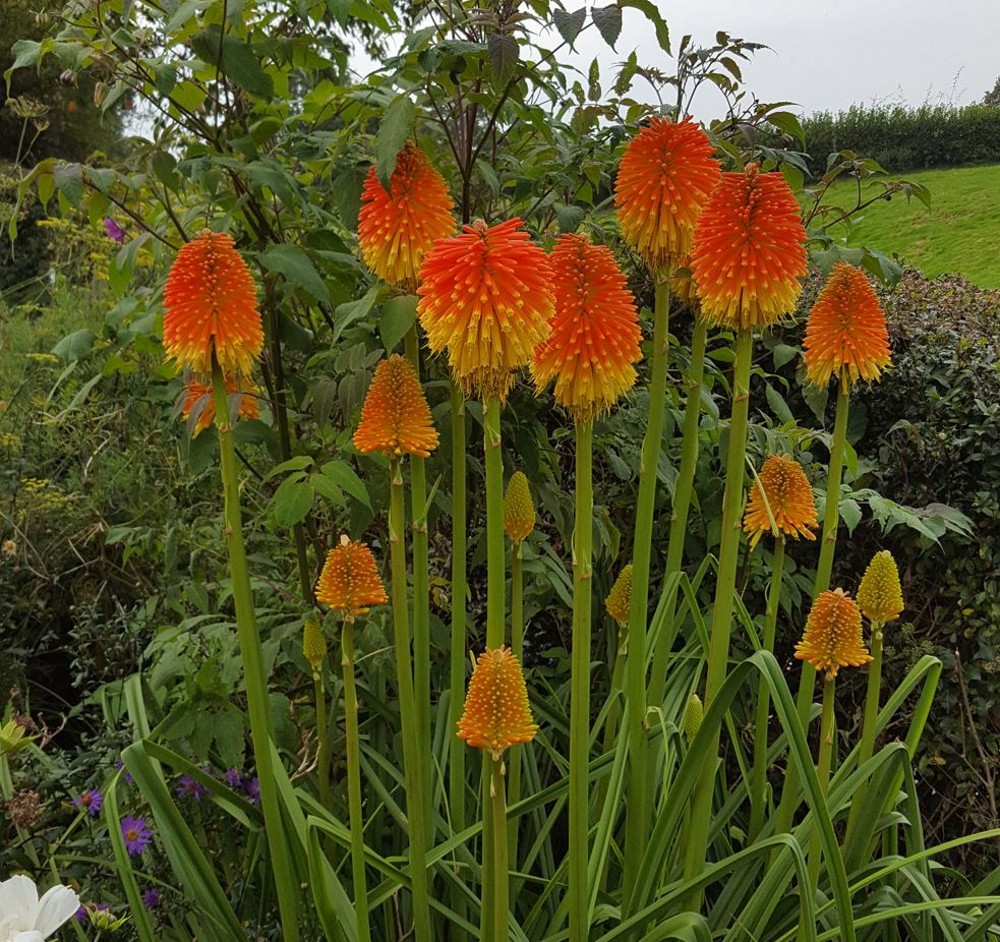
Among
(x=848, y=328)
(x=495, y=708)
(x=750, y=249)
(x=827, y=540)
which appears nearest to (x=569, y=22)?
(x=750, y=249)

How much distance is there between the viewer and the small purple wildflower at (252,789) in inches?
98.3

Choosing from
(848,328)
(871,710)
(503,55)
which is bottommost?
(871,710)

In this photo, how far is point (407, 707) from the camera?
1719 mm

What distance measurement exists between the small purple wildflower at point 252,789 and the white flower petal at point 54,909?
1.02 metres

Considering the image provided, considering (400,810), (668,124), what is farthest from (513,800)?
(668,124)

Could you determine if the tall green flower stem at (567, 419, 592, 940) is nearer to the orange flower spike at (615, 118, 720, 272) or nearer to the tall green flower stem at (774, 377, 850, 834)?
the orange flower spike at (615, 118, 720, 272)

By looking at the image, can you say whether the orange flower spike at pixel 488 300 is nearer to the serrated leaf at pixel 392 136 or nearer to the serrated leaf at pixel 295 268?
the serrated leaf at pixel 392 136

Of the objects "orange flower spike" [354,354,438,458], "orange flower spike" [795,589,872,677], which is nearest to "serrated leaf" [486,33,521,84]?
"orange flower spike" [354,354,438,458]

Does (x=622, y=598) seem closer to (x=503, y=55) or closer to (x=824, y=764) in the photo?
(x=824, y=764)

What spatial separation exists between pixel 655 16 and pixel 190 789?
7.26 feet

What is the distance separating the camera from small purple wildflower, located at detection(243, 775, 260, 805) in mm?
2498

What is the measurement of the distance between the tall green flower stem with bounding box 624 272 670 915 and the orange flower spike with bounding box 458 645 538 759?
38 centimetres

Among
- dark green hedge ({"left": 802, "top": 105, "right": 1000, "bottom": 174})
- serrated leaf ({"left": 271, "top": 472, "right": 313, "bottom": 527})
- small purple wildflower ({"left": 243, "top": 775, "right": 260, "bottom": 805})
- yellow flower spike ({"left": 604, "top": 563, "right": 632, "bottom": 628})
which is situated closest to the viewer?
serrated leaf ({"left": 271, "top": 472, "right": 313, "bottom": 527})

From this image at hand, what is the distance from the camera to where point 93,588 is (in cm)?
427
